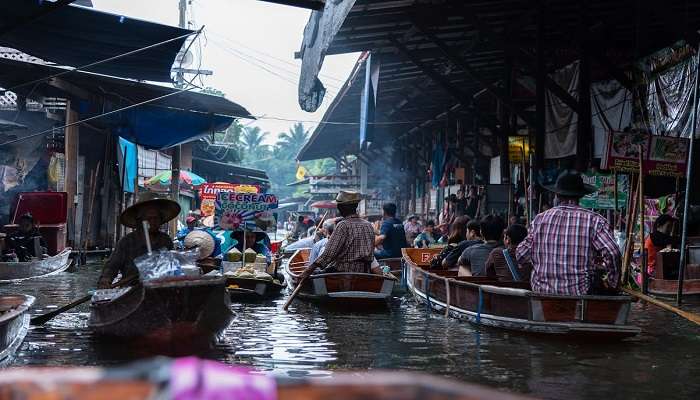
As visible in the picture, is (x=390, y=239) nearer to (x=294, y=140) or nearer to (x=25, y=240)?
(x=25, y=240)

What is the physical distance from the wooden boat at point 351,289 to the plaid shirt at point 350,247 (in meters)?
0.25

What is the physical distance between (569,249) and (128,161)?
14.8m

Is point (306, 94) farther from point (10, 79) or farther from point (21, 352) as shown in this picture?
point (21, 352)

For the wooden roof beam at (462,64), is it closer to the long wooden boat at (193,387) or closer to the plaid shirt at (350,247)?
the plaid shirt at (350,247)

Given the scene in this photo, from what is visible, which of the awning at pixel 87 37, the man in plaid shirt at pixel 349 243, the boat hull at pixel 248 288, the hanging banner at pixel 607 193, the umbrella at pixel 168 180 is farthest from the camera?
the umbrella at pixel 168 180

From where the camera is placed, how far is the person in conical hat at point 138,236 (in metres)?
7.75

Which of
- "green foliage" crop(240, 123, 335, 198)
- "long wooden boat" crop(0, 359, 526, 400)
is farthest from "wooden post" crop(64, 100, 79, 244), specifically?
"green foliage" crop(240, 123, 335, 198)

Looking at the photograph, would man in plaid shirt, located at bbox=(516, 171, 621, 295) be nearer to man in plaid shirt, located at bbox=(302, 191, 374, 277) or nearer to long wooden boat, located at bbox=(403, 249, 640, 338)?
long wooden boat, located at bbox=(403, 249, 640, 338)

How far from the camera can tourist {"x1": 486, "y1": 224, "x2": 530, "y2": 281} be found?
9.10 metres

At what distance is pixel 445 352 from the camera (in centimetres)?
730

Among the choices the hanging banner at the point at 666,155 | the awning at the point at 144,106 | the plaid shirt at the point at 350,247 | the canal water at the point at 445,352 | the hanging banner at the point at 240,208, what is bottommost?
the canal water at the point at 445,352

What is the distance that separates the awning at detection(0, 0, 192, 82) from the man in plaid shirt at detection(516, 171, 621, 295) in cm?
505

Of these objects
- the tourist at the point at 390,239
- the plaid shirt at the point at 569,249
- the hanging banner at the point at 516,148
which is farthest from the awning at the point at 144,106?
the plaid shirt at the point at 569,249

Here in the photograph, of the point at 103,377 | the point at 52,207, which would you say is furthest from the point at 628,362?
the point at 52,207
